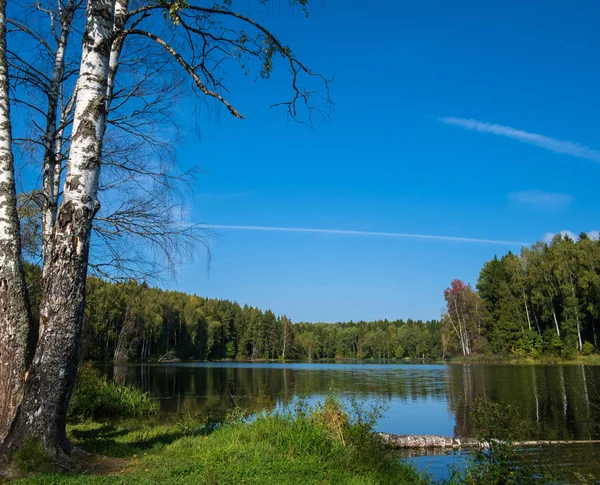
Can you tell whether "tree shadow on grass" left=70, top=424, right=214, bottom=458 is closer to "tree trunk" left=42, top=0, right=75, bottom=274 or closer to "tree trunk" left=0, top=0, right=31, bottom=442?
"tree trunk" left=0, top=0, right=31, bottom=442

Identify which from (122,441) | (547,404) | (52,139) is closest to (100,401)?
(122,441)

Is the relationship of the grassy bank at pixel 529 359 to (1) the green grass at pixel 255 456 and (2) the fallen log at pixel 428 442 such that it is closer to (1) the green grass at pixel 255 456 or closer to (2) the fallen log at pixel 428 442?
(2) the fallen log at pixel 428 442

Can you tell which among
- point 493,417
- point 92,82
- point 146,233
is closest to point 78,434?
point 146,233

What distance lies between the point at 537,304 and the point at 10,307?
68.3m

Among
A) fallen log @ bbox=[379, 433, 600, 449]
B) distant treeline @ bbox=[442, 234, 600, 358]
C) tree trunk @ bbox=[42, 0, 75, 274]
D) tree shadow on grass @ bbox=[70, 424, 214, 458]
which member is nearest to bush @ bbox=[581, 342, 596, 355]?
distant treeline @ bbox=[442, 234, 600, 358]

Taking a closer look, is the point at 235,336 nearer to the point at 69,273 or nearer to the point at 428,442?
the point at 428,442

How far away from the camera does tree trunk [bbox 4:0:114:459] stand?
518 centimetres

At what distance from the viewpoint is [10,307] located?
5984 millimetres

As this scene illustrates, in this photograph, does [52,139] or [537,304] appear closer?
[52,139]

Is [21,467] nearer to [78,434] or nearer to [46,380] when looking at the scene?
[46,380]

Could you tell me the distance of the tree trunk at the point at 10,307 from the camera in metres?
5.77

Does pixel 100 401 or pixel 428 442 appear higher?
pixel 100 401

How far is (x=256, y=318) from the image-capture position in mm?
123875

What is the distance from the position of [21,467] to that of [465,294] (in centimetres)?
8167
